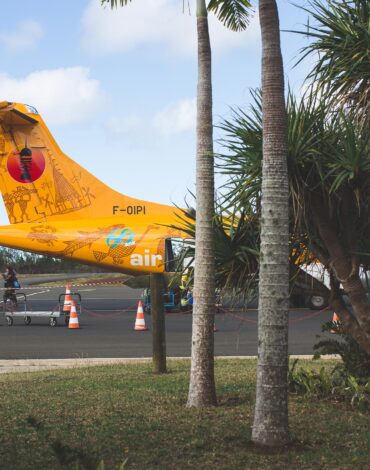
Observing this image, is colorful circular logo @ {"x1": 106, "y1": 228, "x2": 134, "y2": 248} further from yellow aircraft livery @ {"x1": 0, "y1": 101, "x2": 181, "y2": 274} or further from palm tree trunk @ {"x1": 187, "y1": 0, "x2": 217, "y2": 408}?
palm tree trunk @ {"x1": 187, "y1": 0, "x2": 217, "y2": 408}

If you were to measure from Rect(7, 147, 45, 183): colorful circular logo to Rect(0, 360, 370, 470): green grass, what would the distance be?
754 inches

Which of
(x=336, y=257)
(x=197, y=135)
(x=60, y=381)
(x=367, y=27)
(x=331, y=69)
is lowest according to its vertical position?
(x=60, y=381)

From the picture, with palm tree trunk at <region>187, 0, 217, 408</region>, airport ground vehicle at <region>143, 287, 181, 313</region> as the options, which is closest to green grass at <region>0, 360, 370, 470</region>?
palm tree trunk at <region>187, 0, 217, 408</region>

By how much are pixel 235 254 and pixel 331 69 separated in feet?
9.14

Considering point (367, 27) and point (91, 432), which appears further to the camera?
point (367, 27)

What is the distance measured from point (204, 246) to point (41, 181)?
21881 mm

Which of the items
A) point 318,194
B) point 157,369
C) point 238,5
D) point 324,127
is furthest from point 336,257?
point 157,369

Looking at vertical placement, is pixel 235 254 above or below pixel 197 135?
below

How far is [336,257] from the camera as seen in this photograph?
8.78m

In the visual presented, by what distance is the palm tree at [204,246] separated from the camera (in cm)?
904

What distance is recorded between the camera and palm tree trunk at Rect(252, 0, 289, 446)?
700 centimetres

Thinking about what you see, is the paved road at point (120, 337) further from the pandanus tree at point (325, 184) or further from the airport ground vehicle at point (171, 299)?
the pandanus tree at point (325, 184)

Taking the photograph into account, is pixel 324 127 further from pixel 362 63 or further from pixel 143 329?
pixel 143 329

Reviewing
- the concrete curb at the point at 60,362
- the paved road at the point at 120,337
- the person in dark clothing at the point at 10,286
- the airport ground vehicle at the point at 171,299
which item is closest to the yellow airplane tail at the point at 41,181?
the person in dark clothing at the point at 10,286
